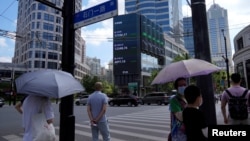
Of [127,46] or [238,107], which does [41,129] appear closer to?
[238,107]

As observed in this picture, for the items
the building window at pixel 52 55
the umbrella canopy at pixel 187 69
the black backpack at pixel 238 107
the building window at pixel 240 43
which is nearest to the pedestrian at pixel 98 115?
the umbrella canopy at pixel 187 69

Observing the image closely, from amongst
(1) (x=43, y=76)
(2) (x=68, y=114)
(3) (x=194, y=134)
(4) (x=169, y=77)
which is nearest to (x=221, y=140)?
(3) (x=194, y=134)

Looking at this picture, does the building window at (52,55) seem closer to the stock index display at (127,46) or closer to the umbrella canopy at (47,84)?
the stock index display at (127,46)

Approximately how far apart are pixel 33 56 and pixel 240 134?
84262mm

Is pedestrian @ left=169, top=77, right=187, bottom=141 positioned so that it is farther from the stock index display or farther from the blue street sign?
the stock index display

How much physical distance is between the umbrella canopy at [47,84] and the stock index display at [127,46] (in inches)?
2898

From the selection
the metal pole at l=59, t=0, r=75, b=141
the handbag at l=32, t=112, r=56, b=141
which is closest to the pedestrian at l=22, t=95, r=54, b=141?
the handbag at l=32, t=112, r=56, b=141

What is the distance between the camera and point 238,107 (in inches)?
190

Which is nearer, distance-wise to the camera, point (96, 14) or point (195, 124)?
point (195, 124)

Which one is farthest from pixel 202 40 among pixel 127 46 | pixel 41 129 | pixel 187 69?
pixel 127 46

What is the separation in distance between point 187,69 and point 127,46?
75.3m

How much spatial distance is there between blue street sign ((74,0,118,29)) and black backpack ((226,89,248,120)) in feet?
9.42

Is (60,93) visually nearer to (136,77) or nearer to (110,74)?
(136,77)

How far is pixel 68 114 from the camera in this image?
17.5 feet
